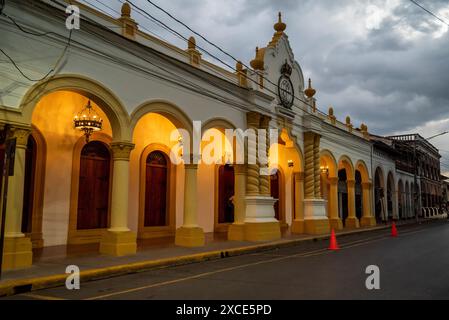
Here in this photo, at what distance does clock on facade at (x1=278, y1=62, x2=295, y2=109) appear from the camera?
1859 centimetres

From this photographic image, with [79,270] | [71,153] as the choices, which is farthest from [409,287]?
[71,153]

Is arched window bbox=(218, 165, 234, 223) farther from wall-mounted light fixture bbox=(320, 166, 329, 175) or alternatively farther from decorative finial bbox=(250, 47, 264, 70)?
wall-mounted light fixture bbox=(320, 166, 329, 175)

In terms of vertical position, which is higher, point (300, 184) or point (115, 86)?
point (115, 86)

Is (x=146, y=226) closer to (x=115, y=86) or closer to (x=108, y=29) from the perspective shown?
(x=115, y=86)

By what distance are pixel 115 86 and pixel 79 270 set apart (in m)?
5.02

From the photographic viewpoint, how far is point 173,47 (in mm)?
13180

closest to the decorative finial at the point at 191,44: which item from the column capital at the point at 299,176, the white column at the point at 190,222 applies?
the white column at the point at 190,222

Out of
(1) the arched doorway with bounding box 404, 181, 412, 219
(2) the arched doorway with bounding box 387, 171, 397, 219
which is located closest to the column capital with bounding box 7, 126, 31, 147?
(2) the arched doorway with bounding box 387, 171, 397, 219

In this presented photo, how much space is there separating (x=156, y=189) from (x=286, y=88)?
25.3 ft

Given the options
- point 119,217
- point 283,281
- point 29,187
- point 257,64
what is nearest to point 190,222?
point 119,217

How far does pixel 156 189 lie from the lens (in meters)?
15.9

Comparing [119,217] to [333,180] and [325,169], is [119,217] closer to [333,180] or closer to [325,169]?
[325,169]

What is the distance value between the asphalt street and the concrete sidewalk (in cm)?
26

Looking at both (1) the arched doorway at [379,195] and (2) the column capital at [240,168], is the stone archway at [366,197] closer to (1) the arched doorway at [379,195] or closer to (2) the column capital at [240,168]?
(1) the arched doorway at [379,195]
